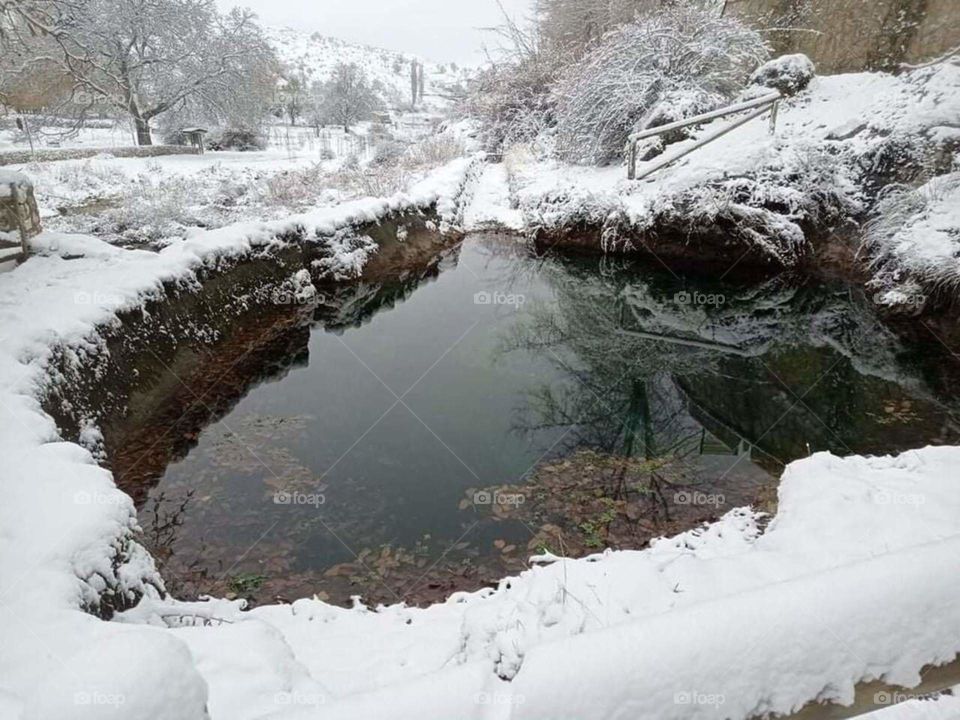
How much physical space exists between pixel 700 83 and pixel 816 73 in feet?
11.3

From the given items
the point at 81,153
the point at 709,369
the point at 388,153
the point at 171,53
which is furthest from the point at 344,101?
the point at 709,369

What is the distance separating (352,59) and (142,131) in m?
79.8

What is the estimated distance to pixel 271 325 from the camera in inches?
341

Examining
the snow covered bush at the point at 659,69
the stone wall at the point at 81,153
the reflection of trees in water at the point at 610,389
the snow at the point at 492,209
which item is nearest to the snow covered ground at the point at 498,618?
the reflection of trees in water at the point at 610,389

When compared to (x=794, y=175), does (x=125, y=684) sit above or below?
below

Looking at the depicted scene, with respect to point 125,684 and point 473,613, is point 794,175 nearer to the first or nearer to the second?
point 473,613

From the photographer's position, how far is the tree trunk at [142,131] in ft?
81.7

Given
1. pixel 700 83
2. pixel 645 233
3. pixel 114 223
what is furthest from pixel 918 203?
pixel 114 223

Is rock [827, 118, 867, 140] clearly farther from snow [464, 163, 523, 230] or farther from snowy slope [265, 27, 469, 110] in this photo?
snowy slope [265, 27, 469, 110]

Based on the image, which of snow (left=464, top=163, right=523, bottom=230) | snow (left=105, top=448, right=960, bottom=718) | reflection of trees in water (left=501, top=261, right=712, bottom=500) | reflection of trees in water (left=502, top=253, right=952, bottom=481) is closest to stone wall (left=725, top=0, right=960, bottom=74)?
reflection of trees in water (left=502, top=253, right=952, bottom=481)

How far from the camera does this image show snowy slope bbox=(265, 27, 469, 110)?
82.2m

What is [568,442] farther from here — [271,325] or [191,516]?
[271,325]

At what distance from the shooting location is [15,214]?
7.39m

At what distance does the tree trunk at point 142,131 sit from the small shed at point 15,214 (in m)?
20.9
